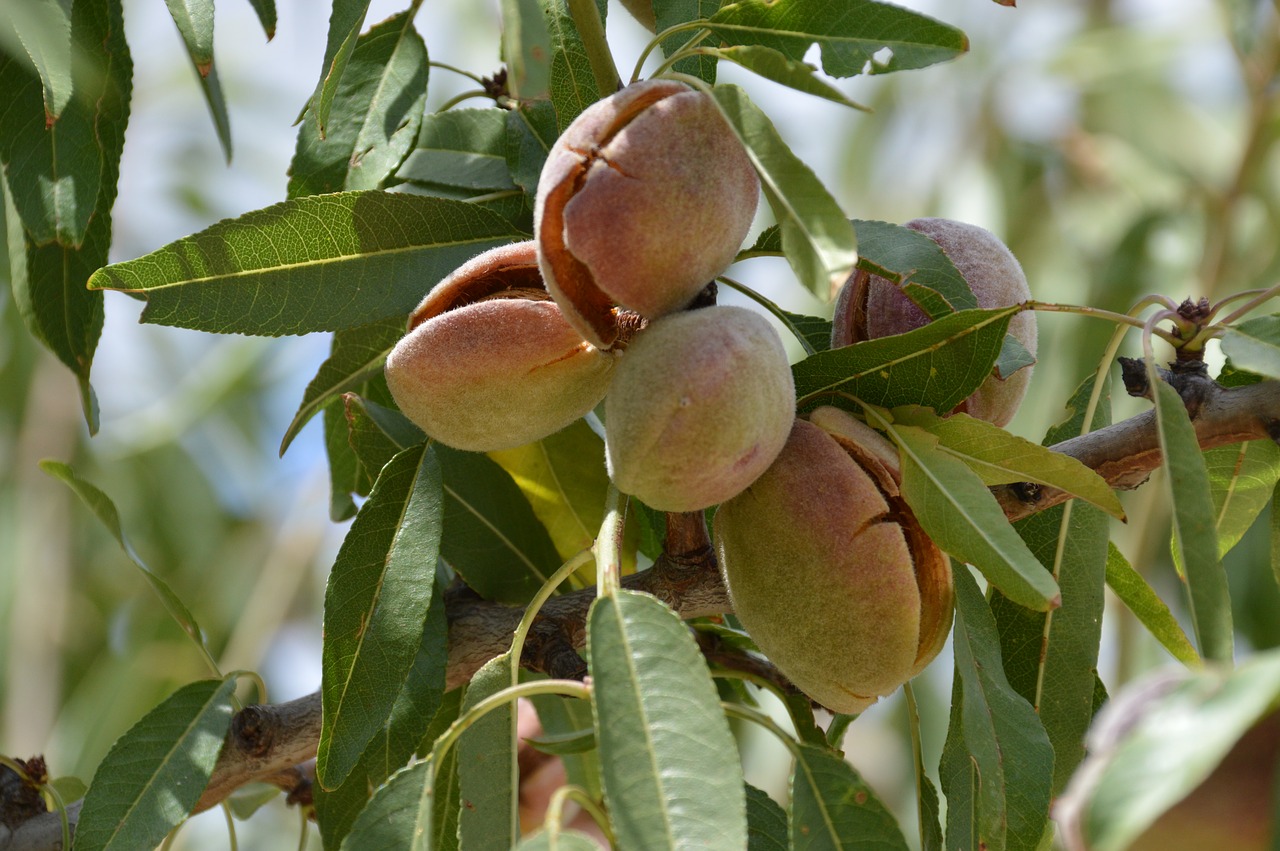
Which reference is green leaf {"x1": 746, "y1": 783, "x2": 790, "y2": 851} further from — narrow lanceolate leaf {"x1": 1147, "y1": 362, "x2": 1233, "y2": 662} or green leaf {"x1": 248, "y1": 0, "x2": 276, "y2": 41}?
green leaf {"x1": 248, "y1": 0, "x2": 276, "y2": 41}

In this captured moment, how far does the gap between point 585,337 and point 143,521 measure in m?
2.98

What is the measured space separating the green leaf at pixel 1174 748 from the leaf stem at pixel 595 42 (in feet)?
2.04

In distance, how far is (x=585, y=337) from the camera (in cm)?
83

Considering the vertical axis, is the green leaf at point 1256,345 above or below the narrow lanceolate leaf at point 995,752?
above

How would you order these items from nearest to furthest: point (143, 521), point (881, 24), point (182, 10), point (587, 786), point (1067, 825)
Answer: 1. point (1067, 825)
2. point (881, 24)
3. point (182, 10)
4. point (587, 786)
5. point (143, 521)

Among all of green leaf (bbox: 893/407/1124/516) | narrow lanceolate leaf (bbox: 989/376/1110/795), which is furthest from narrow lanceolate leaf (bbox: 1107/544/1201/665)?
green leaf (bbox: 893/407/1124/516)

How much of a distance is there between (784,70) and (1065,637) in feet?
1.61

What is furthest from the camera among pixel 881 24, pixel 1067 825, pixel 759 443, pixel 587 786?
pixel 587 786

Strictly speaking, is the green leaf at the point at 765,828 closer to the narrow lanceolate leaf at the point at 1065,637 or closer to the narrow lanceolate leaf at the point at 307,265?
the narrow lanceolate leaf at the point at 1065,637

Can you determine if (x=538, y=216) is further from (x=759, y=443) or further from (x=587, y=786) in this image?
(x=587, y=786)

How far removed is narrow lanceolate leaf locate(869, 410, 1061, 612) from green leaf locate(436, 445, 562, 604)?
409 millimetres

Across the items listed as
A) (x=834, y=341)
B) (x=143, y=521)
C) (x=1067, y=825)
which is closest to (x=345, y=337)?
(x=834, y=341)

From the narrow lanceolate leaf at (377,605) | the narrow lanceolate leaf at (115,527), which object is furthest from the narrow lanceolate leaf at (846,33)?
the narrow lanceolate leaf at (115,527)

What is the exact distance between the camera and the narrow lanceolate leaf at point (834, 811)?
787 mm
